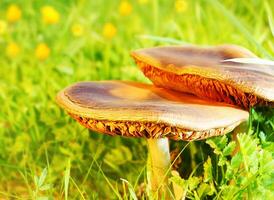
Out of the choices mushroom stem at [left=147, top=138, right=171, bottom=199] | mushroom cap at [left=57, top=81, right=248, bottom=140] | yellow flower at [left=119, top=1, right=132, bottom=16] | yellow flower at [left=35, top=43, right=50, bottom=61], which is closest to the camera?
mushroom cap at [left=57, top=81, right=248, bottom=140]

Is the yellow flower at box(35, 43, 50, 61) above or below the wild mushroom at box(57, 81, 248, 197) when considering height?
below

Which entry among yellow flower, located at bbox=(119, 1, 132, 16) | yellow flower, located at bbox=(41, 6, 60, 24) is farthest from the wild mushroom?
yellow flower, located at bbox=(119, 1, 132, 16)

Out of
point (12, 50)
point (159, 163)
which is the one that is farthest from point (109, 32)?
point (159, 163)

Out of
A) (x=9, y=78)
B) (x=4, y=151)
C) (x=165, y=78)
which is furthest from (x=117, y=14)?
(x=165, y=78)

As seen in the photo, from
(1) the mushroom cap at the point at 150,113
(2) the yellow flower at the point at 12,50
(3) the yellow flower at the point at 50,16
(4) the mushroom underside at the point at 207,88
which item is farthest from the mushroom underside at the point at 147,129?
(3) the yellow flower at the point at 50,16

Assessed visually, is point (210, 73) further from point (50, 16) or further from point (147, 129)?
point (50, 16)

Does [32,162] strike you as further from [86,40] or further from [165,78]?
[86,40]

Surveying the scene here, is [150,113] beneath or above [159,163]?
above

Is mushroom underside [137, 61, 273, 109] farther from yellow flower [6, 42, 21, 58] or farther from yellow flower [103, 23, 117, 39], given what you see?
yellow flower [6, 42, 21, 58]

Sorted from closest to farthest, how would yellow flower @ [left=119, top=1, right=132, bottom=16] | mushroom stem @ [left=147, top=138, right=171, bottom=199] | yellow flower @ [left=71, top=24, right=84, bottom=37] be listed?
mushroom stem @ [left=147, top=138, right=171, bottom=199] → yellow flower @ [left=71, top=24, right=84, bottom=37] → yellow flower @ [left=119, top=1, right=132, bottom=16]
